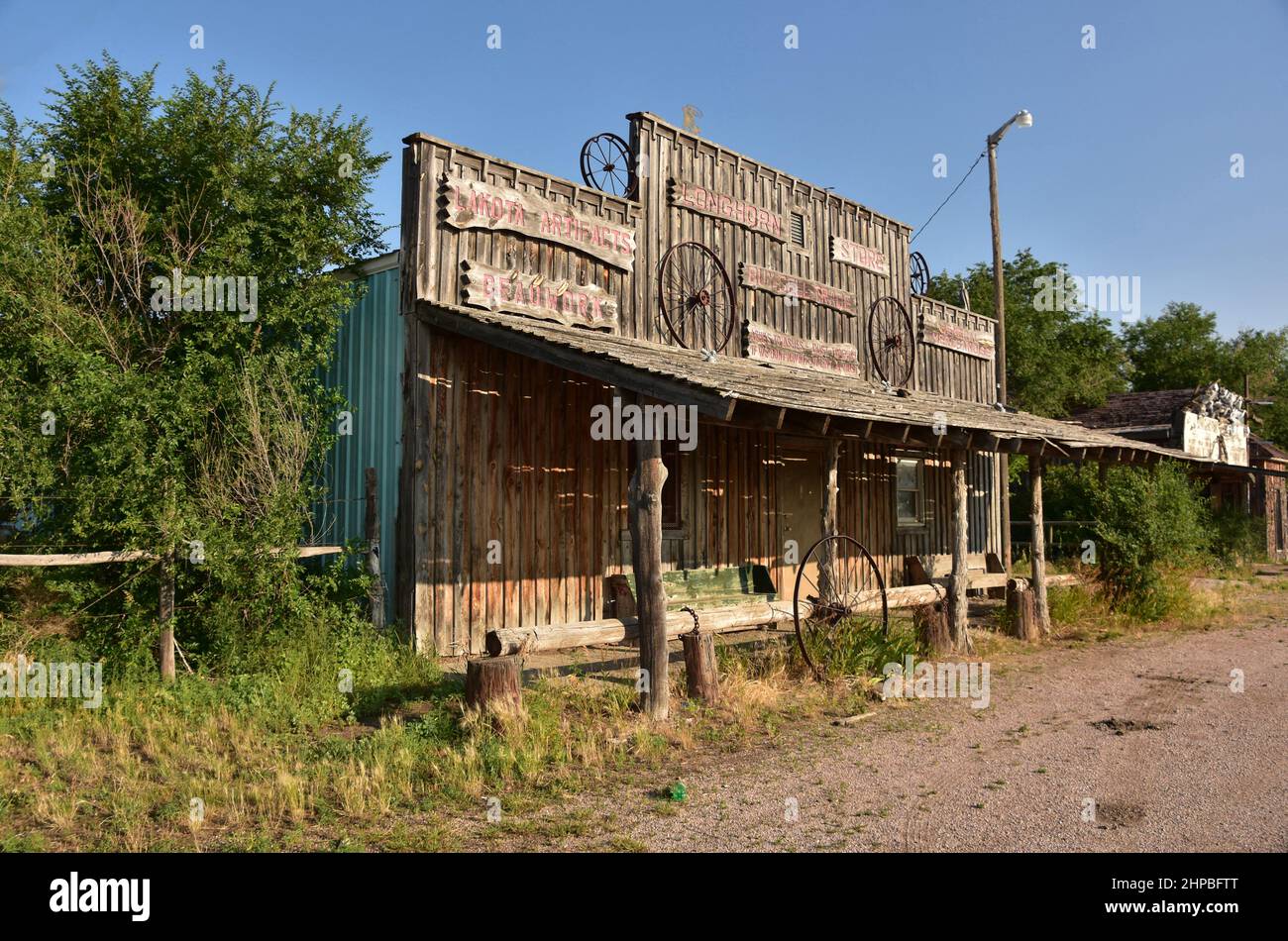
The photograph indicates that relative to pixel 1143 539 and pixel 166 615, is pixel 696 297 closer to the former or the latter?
pixel 1143 539

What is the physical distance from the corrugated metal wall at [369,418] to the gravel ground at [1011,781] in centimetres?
467

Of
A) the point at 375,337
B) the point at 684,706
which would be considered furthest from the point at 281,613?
the point at 684,706

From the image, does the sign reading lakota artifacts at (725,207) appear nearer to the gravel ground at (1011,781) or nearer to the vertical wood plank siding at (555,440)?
the vertical wood plank siding at (555,440)

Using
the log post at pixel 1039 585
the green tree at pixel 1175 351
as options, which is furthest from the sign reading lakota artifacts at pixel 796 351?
the green tree at pixel 1175 351

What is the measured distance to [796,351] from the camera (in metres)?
13.7

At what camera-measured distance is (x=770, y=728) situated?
7.16 meters

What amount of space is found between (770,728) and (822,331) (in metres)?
8.51

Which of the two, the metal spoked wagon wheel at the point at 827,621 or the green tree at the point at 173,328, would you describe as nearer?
the green tree at the point at 173,328

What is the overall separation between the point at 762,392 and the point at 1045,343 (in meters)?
29.3

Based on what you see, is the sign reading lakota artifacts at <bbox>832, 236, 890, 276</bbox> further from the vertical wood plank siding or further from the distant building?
the distant building

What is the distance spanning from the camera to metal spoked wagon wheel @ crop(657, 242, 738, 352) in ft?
38.8

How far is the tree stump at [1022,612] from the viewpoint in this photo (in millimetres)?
11766

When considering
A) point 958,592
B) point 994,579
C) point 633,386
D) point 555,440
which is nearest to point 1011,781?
point 633,386

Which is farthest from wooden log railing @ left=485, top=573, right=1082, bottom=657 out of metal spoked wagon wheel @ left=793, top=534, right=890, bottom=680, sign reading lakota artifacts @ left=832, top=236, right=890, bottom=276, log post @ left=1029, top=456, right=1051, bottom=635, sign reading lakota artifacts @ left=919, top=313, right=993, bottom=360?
sign reading lakota artifacts @ left=919, top=313, right=993, bottom=360
